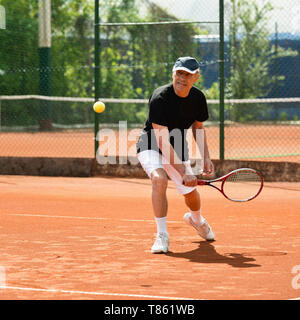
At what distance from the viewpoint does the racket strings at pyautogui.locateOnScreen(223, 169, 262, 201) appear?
697cm

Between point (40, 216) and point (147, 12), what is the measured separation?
505 inches

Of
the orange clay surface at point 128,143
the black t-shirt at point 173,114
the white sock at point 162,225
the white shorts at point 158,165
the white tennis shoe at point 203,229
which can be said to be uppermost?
the black t-shirt at point 173,114

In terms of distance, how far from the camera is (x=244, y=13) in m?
22.4

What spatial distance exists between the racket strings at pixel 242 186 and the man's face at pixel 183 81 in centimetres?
92

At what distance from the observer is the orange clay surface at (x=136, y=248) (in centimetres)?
493

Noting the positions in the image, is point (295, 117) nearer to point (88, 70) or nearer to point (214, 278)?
point (88, 70)

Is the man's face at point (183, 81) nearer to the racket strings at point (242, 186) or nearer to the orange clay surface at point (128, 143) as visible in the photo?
the racket strings at point (242, 186)

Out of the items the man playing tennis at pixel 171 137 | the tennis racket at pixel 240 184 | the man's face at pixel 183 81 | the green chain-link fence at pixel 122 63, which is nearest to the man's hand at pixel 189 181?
the man playing tennis at pixel 171 137

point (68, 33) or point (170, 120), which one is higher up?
point (68, 33)

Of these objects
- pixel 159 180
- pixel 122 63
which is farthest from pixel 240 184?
pixel 122 63

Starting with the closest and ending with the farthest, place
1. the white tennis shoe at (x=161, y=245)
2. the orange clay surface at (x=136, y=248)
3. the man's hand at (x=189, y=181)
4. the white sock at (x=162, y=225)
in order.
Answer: the orange clay surface at (x=136, y=248)
the man's hand at (x=189, y=181)
the white tennis shoe at (x=161, y=245)
the white sock at (x=162, y=225)

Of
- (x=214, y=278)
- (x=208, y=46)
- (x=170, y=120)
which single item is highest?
(x=208, y=46)

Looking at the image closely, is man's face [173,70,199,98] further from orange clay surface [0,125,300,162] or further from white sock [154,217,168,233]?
orange clay surface [0,125,300,162]
